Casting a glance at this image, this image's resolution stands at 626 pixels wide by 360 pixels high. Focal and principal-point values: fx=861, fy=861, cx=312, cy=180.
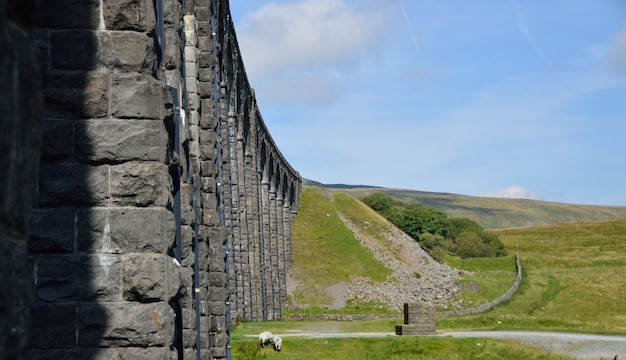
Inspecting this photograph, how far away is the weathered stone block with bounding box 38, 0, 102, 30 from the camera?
5680mm

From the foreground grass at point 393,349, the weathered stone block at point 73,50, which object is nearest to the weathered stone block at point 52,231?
the weathered stone block at point 73,50

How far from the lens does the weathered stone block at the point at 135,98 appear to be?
5.65m

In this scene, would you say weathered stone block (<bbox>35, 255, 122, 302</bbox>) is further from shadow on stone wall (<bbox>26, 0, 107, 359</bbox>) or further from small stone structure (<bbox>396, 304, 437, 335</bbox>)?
small stone structure (<bbox>396, 304, 437, 335</bbox>)

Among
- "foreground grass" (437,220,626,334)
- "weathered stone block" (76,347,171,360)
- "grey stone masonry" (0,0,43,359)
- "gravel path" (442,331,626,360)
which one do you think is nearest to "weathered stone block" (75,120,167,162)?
"weathered stone block" (76,347,171,360)

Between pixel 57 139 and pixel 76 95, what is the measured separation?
0.32 meters

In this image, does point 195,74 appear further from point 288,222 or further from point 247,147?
point 288,222

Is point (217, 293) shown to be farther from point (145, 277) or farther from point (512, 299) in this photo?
point (512, 299)

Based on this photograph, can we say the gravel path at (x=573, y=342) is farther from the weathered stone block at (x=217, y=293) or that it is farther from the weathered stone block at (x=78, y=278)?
the weathered stone block at (x=78, y=278)

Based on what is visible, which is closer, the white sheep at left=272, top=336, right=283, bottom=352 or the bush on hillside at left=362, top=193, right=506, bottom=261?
the white sheep at left=272, top=336, right=283, bottom=352

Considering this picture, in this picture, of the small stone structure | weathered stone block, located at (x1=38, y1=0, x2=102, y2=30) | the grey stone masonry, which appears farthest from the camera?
the small stone structure

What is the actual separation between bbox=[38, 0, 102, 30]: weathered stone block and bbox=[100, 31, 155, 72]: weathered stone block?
A: 15 centimetres

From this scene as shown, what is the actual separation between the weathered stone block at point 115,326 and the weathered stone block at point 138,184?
0.67 m

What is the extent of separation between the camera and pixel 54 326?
534 centimetres

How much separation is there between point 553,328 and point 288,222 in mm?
38405
